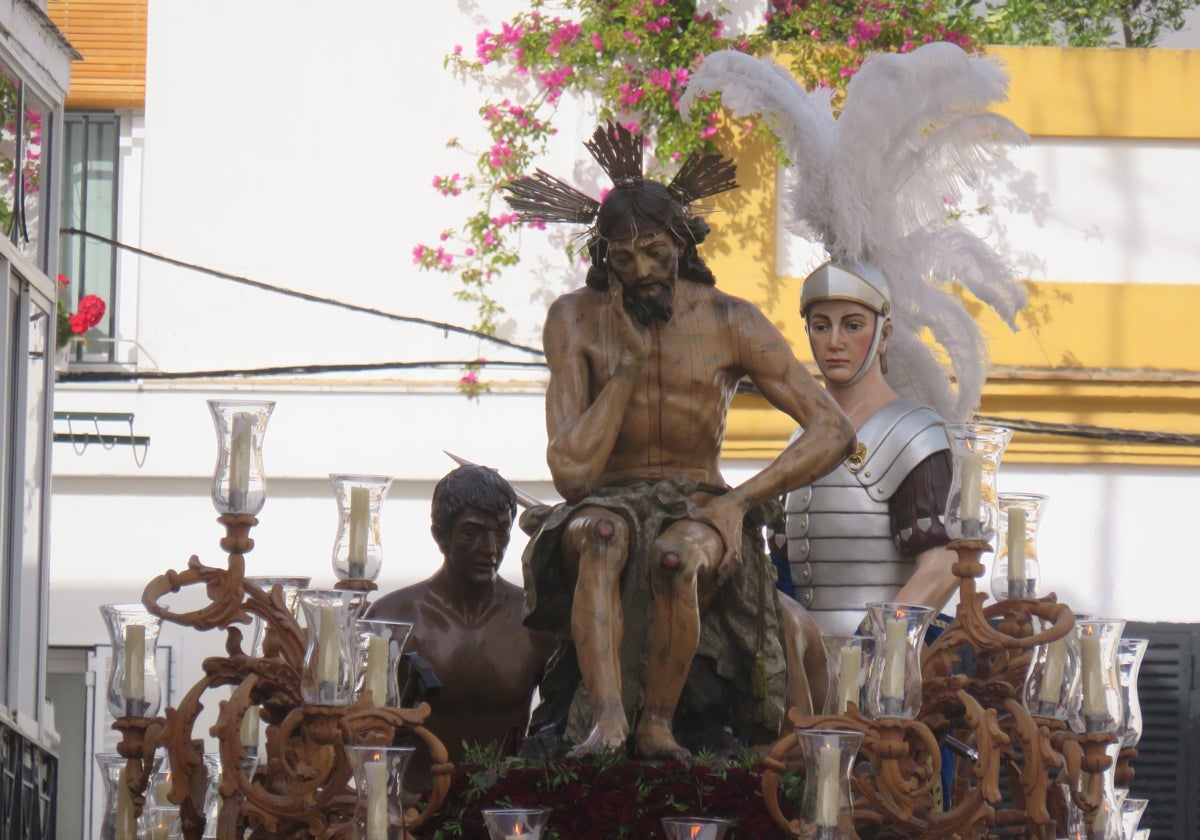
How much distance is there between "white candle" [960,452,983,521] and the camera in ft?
18.8

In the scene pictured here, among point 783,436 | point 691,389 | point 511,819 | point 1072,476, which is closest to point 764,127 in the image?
point 783,436

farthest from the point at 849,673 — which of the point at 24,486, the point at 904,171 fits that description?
the point at 24,486

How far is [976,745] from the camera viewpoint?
5.57 metres

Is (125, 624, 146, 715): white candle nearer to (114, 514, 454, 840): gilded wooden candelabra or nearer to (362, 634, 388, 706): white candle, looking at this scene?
(114, 514, 454, 840): gilded wooden candelabra

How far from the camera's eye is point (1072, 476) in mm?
10727

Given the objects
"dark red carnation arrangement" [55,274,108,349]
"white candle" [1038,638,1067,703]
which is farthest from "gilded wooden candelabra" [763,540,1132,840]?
"dark red carnation arrangement" [55,274,108,349]

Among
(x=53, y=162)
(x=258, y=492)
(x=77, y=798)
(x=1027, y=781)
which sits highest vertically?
(x=53, y=162)

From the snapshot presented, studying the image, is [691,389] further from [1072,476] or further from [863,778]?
[1072,476]

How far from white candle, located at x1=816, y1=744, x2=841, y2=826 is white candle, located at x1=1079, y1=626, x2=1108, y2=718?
834mm

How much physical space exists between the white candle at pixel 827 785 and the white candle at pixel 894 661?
0.42 m

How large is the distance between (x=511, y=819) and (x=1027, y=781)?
124cm

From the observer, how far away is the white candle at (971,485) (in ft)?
18.8

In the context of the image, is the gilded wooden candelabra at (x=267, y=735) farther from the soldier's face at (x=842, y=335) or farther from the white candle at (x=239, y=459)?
the soldier's face at (x=842, y=335)

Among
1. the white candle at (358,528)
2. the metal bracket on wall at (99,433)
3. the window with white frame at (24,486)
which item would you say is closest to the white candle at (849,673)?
the white candle at (358,528)
